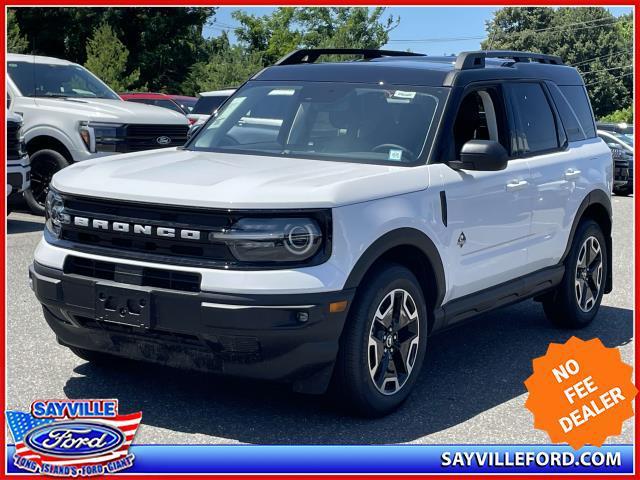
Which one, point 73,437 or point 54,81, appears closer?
point 73,437

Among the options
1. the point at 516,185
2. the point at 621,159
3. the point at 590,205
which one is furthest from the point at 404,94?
the point at 621,159

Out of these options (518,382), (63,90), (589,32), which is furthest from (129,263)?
(589,32)

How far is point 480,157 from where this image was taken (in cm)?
596

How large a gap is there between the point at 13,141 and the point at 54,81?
231cm

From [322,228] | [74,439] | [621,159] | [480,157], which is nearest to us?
[74,439]

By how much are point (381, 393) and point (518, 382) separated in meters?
1.24

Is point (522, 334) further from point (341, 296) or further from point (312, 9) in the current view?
point (312, 9)

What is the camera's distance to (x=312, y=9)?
57062 millimetres

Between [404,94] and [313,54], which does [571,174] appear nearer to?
[404,94]

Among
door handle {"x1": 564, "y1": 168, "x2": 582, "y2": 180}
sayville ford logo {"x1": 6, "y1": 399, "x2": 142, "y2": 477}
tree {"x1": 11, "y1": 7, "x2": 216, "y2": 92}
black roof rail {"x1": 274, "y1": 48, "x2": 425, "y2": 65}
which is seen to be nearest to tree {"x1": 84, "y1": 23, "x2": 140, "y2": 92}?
tree {"x1": 11, "y1": 7, "x2": 216, "y2": 92}

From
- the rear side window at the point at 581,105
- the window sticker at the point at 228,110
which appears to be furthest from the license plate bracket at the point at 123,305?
the rear side window at the point at 581,105

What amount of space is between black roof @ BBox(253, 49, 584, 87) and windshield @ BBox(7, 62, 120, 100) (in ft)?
24.7

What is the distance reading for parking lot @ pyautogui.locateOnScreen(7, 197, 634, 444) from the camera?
17.1 ft

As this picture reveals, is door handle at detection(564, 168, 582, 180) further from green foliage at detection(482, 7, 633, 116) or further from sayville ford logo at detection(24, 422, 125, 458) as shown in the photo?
green foliage at detection(482, 7, 633, 116)
